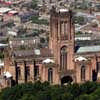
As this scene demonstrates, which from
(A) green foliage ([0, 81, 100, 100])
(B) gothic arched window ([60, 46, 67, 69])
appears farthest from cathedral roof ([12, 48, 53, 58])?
(A) green foliage ([0, 81, 100, 100])

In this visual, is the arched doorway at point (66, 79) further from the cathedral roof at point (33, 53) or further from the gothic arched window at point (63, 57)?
the cathedral roof at point (33, 53)

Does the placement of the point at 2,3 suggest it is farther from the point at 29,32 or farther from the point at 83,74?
the point at 83,74

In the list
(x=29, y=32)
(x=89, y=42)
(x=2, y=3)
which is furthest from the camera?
(x=2, y=3)

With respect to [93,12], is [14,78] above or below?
above

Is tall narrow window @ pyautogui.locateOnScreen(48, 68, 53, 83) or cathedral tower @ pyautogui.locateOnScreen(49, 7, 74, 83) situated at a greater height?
cathedral tower @ pyautogui.locateOnScreen(49, 7, 74, 83)

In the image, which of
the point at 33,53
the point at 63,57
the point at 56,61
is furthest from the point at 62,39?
the point at 33,53

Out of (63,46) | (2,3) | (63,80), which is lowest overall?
(2,3)

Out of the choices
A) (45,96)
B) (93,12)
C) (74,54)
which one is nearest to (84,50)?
(74,54)

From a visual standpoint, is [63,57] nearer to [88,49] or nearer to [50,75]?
[50,75]

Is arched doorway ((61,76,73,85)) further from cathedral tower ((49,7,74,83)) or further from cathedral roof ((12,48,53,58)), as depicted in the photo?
cathedral roof ((12,48,53,58))
